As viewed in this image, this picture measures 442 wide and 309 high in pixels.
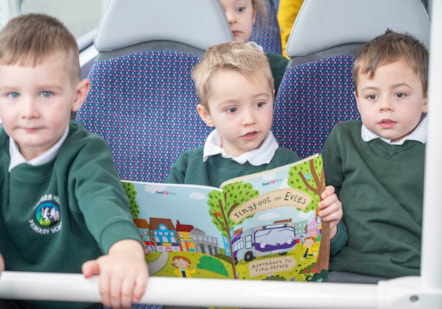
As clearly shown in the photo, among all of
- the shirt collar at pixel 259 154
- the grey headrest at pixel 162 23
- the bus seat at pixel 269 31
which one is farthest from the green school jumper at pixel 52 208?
the bus seat at pixel 269 31

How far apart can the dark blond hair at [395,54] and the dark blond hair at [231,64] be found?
291 mm

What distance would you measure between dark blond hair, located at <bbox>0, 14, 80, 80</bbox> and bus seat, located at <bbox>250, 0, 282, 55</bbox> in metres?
1.71

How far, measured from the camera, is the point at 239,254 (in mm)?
1501

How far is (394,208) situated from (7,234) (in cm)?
104

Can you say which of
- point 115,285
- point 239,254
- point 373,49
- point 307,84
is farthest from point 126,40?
point 115,285

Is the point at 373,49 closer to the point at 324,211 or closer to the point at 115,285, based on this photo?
the point at 324,211

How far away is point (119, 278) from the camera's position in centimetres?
111

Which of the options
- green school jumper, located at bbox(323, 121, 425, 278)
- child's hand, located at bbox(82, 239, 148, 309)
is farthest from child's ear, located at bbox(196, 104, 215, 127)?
child's hand, located at bbox(82, 239, 148, 309)

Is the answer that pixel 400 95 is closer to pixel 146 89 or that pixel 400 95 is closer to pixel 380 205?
pixel 380 205

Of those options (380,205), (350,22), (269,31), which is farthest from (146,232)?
(269,31)

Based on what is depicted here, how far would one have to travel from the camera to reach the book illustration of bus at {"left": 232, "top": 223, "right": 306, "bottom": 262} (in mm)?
1497

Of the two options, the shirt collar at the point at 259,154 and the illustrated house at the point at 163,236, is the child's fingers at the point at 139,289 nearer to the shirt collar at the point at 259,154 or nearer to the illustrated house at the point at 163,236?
the illustrated house at the point at 163,236

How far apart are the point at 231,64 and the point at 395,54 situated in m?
0.48

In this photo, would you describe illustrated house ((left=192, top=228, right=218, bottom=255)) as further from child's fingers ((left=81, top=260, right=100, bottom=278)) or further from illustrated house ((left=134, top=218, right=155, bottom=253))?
child's fingers ((left=81, top=260, right=100, bottom=278))
